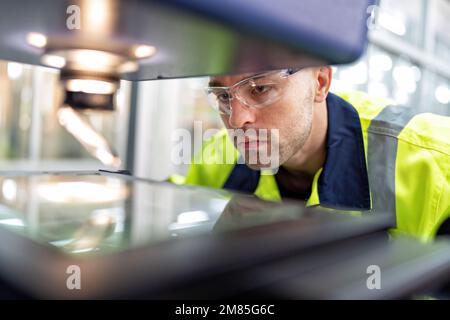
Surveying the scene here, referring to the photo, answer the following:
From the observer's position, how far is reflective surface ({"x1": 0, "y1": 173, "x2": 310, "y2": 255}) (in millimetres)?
468

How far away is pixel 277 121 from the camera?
0.98 metres

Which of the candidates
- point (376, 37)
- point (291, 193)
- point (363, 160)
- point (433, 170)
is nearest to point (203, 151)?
point (291, 193)

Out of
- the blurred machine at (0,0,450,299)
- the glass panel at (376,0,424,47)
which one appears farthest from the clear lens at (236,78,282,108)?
the glass panel at (376,0,424,47)

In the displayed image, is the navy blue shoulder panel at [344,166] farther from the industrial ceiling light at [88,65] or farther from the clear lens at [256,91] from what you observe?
the industrial ceiling light at [88,65]

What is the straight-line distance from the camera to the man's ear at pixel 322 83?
100 cm

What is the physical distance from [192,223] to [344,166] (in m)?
0.56

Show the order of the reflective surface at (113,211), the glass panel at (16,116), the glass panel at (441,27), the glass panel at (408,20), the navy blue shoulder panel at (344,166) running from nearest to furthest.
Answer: the reflective surface at (113,211) < the navy blue shoulder panel at (344,166) < the glass panel at (16,116) < the glass panel at (408,20) < the glass panel at (441,27)

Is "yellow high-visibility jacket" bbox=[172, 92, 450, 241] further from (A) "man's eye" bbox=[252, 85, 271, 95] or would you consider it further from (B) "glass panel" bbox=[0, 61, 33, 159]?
(B) "glass panel" bbox=[0, 61, 33, 159]

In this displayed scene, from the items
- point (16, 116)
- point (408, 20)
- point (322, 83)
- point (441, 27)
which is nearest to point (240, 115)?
point (322, 83)

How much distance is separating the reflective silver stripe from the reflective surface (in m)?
0.31

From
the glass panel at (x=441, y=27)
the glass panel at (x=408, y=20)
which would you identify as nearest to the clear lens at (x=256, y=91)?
the glass panel at (x=408, y=20)

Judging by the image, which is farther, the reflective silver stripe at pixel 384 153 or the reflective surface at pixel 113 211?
the reflective silver stripe at pixel 384 153

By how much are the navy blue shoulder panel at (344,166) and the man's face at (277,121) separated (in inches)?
3.4

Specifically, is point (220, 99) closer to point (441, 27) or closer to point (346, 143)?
point (346, 143)
